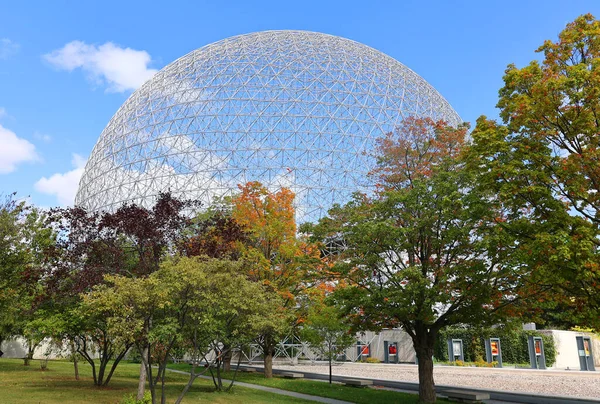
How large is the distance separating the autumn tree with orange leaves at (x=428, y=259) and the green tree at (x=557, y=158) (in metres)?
1.44

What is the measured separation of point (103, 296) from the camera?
35.2 feet

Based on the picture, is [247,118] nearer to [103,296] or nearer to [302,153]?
[302,153]

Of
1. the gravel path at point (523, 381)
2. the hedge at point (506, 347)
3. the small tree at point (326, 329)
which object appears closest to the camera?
the gravel path at point (523, 381)

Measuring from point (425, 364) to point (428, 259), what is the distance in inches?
138

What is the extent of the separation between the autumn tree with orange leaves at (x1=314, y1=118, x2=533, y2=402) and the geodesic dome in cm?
1968

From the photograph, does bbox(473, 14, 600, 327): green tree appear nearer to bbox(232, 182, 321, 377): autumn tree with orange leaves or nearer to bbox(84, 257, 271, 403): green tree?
bbox(84, 257, 271, 403): green tree

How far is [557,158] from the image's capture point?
34.7 feet

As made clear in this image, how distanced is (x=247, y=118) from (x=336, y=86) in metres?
8.44

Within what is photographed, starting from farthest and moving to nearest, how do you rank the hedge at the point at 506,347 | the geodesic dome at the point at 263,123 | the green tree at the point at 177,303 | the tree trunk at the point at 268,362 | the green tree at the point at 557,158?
the geodesic dome at the point at 263,123, the hedge at the point at 506,347, the tree trunk at the point at 268,362, the green tree at the point at 177,303, the green tree at the point at 557,158

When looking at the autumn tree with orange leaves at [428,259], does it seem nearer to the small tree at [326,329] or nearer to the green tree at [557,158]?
the green tree at [557,158]

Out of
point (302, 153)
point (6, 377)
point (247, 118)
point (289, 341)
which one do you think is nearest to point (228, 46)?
point (247, 118)

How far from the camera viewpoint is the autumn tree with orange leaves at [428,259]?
44.3 feet

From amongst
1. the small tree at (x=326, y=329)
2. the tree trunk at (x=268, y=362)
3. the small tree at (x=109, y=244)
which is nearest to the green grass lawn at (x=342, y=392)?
the tree trunk at (x=268, y=362)

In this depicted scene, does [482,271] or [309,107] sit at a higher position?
[309,107]
